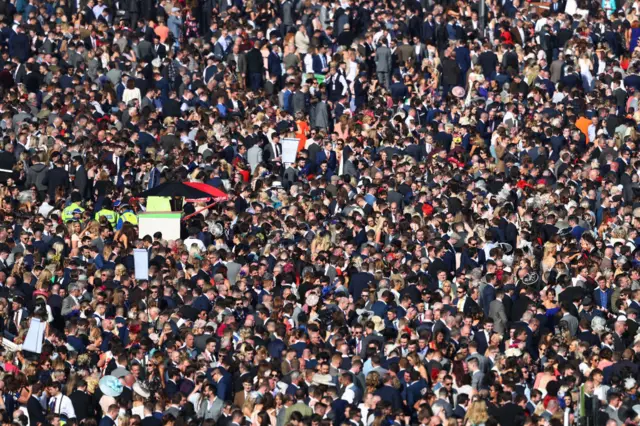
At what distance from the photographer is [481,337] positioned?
2572 cm

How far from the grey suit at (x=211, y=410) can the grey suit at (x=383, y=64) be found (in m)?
15.0

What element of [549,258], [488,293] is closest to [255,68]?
[549,258]

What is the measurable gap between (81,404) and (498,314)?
6031 mm

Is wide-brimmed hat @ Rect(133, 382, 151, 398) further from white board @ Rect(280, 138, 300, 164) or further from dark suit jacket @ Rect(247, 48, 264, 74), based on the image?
dark suit jacket @ Rect(247, 48, 264, 74)

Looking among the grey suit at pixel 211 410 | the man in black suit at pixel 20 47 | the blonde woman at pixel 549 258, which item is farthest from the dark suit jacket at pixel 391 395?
the man in black suit at pixel 20 47

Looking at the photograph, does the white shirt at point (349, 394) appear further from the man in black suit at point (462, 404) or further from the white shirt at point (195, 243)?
the white shirt at point (195, 243)

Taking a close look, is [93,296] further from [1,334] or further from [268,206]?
[268,206]

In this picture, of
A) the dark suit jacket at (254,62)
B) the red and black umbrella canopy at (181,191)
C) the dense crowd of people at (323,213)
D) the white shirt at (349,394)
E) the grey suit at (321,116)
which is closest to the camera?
the white shirt at (349,394)

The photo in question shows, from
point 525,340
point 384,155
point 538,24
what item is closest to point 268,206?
point 384,155

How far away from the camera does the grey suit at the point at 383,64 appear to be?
37750 millimetres

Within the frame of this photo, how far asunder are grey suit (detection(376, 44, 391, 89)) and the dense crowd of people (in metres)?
0.05

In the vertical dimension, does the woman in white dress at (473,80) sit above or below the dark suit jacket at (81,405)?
above

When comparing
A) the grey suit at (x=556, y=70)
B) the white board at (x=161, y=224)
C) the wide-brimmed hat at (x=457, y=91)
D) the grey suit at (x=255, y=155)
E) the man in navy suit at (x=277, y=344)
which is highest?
the grey suit at (x=556, y=70)

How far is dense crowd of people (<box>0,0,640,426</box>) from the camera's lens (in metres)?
24.0
